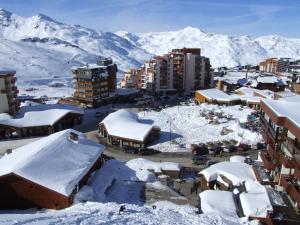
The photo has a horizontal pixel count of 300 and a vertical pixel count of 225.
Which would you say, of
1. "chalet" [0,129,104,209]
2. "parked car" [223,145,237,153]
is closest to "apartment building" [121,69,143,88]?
"parked car" [223,145,237,153]

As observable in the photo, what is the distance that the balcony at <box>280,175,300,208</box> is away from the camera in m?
26.8

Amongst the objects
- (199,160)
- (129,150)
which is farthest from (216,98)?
(199,160)

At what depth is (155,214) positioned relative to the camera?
2616 centimetres

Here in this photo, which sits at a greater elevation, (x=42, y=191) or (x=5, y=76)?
(x=5, y=76)

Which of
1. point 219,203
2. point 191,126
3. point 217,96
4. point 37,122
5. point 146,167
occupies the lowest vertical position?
point 146,167

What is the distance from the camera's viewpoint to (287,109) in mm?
31891

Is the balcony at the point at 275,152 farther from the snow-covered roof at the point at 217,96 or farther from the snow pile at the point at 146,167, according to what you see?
the snow-covered roof at the point at 217,96

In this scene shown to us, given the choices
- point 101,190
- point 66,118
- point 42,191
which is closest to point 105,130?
point 66,118

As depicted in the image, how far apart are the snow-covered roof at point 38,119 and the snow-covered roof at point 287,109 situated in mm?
40125

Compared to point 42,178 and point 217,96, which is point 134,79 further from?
point 42,178

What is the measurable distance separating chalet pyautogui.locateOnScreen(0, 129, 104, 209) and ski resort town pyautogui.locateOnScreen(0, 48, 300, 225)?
10 centimetres

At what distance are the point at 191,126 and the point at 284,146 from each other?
33.7 metres

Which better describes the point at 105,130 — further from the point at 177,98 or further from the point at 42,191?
the point at 177,98

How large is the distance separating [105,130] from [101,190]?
79.2 ft
